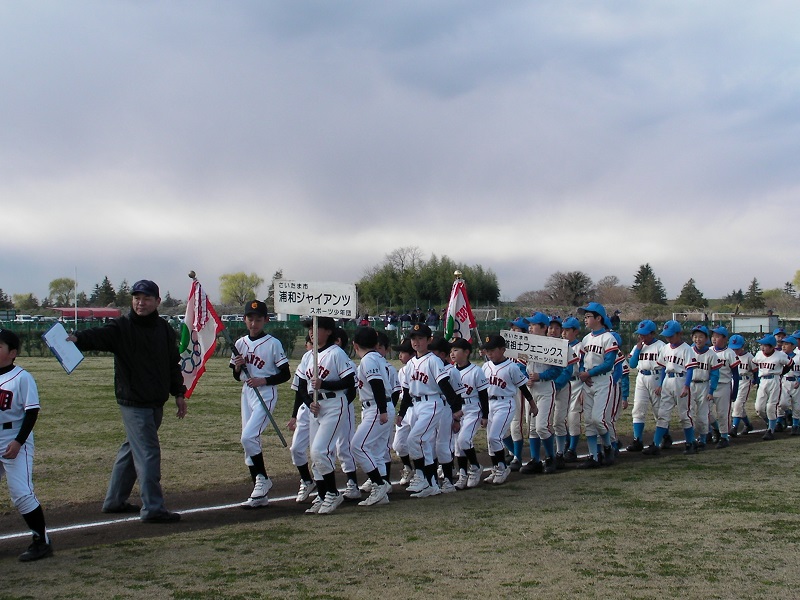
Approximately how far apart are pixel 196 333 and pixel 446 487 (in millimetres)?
3819

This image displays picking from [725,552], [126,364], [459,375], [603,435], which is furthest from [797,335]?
[126,364]

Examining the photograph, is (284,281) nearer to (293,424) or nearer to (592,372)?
(293,424)

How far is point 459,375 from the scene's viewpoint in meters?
9.06

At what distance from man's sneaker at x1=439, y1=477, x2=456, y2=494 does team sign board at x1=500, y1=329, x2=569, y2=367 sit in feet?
6.58

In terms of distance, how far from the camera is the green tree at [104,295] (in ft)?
326

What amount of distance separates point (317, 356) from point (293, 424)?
2.86 feet

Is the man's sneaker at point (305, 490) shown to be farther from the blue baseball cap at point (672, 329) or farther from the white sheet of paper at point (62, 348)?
the blue baseball cap at point (672, 329)

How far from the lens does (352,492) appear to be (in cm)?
860

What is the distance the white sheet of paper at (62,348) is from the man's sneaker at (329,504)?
2.70 meters

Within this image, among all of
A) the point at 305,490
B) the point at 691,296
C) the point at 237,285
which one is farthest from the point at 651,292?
the point at 305,490

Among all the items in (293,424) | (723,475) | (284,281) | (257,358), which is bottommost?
(723,475)

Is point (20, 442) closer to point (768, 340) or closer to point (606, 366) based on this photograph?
point (606, 366)

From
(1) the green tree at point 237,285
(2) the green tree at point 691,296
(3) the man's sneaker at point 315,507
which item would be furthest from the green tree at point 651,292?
(3) the man's sneaker at point 315,507

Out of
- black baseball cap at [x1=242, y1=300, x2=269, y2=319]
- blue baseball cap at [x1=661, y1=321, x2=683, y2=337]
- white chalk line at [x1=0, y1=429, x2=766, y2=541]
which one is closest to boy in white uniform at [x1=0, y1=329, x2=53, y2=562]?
white chalk line at [x1=0, y1=429, x2=766, y2=541]
